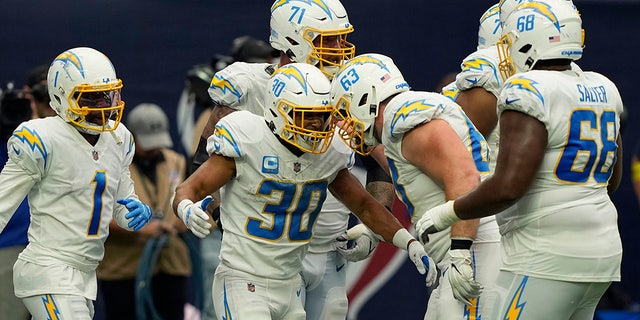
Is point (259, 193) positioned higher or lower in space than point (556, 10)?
lower

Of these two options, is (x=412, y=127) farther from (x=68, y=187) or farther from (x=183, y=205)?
(x=68, y=187)

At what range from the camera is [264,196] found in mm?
5199

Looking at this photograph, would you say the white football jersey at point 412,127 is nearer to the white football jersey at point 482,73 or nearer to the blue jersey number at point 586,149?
the white football jersey at point 482,73

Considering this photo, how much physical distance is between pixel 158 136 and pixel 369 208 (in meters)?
2.42

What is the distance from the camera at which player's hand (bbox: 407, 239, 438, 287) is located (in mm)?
5105

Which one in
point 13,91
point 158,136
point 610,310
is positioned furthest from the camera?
point 610,310

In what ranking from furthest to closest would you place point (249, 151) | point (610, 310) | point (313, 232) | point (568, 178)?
point (610, 310)
point (313, 232)
point (249, 151)
point (568, 178)

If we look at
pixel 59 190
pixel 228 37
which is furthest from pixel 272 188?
pixel 228 37

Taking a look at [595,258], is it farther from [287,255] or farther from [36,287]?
[36,287]

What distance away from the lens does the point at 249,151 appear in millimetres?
5168

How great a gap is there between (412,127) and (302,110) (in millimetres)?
488

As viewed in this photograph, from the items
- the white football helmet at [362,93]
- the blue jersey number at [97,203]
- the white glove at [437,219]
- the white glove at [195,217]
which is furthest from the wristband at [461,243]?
the blue jersey number at [97,203]

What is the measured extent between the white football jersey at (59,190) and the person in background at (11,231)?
3.50 feet

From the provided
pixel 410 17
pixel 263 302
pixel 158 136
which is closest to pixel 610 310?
pixel 410 17
